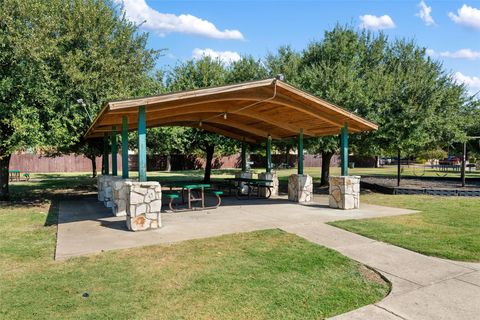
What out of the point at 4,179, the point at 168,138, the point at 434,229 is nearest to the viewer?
the point at 434,229

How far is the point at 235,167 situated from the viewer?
142 feet

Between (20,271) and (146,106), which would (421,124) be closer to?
(146,106)

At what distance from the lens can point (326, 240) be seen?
661 centimetres

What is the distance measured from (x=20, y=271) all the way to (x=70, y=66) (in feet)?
26.1

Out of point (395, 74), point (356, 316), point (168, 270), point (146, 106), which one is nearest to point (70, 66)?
point (146, 106)

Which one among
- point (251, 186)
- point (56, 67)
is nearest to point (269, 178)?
point (251, 186)

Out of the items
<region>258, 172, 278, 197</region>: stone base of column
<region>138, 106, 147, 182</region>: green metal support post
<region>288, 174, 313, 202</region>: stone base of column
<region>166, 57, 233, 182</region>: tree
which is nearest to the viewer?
<region>138, 106, 147, 182</region>: green metal support post

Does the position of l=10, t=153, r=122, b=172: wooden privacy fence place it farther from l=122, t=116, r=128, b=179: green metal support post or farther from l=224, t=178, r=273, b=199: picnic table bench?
l=122, t=116, r=128, b=179: green metal support post

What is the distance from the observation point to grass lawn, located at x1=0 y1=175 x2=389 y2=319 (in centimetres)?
375

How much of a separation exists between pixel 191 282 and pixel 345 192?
6.80 m

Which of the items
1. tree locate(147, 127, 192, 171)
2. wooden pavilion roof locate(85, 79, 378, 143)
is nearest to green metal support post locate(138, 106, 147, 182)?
wooden pavilion roof locate(85, 79, 378, 143)

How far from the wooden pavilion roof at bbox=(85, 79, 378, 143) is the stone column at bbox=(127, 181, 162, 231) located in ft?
5.56

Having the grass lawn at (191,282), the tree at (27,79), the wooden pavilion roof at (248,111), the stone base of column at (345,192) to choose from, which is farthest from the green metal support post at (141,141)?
the stone base of column at (345,192)

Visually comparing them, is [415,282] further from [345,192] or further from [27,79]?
[27,79]
